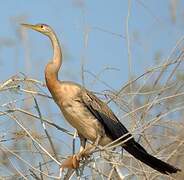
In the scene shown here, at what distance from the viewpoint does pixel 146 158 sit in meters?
2.57

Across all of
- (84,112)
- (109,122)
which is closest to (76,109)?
(84,112)

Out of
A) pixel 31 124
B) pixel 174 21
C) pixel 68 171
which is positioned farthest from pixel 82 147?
→ pixel 174 21

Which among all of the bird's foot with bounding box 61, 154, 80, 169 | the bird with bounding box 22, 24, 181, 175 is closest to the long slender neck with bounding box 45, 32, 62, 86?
the bird with bounding box 22, 24, 181, 175

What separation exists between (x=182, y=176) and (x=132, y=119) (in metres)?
0.71

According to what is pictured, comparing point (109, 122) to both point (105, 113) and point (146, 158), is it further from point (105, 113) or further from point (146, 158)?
point (146, 158)

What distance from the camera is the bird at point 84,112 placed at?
259 cm

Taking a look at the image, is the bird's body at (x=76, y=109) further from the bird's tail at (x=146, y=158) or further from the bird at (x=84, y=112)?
the bird's tail at (x=146, y=158)

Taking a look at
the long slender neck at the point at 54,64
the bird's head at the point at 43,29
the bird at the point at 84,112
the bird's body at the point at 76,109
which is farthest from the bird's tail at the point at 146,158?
the bird's head at the point at 43,29

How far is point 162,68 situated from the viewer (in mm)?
2301

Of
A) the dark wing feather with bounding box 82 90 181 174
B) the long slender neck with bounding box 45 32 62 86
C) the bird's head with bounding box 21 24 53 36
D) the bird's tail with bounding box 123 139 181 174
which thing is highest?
the bird's head with bounding box 21 24 53 36

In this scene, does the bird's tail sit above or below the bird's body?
below

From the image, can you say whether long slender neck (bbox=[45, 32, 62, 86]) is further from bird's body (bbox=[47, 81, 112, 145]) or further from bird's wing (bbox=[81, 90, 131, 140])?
bird's wing (bbox=[81, 90, 131, 140])

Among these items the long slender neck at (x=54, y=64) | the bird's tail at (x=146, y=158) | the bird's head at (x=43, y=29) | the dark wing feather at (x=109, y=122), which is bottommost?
the bird's tail at (x=146, y=158)

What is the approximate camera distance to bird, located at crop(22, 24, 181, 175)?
2.59 metres
